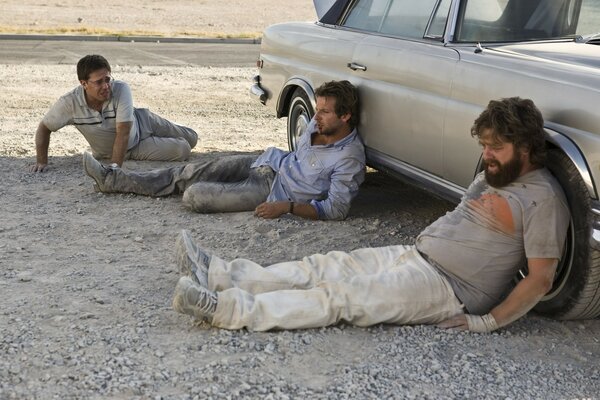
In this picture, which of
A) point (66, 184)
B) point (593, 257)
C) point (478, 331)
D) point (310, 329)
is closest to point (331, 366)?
point (310, 329)

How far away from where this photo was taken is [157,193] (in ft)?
24.0

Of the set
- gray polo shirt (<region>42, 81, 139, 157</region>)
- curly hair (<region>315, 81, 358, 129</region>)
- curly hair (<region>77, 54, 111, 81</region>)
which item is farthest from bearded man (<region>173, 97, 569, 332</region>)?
gray polo shirt (<region>42, 81, 139, 157</region>)

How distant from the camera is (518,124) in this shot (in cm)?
445

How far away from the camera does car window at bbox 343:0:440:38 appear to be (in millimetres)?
6246

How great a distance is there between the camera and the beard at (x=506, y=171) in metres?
4.55

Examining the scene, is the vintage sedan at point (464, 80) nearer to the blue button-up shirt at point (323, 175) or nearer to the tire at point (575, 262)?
the tire at point (575, 262)

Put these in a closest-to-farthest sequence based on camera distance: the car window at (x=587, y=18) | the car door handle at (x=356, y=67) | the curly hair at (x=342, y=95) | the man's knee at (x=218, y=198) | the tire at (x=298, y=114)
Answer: the car window at (x=587, y=18)
the curly hair at (x=342, y=95)
the car door handle at (x=356, y=67)
the man's knee at (x=218, y=198)
the tire at (x=298, y=114)

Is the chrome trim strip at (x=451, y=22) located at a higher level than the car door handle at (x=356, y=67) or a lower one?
higher

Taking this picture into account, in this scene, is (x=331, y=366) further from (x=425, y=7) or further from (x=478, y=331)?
(x=425, y=7)

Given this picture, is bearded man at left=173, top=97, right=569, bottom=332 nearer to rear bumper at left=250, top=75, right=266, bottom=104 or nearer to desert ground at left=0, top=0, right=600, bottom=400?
desert ground at left=0, top=0, right=600, bottom=400

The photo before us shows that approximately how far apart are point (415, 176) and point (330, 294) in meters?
1.66

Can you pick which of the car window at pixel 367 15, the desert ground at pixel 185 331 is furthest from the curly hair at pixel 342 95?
the desert ground at pixel 185 331

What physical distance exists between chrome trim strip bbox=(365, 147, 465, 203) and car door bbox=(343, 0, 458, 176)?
0.8 inches

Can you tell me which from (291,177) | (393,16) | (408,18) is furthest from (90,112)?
(408,18)
